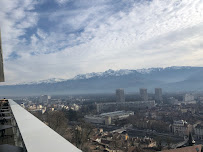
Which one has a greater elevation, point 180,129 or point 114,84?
point 114,84

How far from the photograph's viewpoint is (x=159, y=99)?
62875mm

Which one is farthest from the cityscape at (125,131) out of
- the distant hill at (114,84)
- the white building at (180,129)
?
the distant hill at (114,84)


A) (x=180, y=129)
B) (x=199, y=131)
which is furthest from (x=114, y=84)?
(x=199, y=131)

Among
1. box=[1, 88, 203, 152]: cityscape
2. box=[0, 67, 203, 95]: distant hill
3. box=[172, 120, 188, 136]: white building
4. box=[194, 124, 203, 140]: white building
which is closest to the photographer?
box=[1, 88, 203, 152]: cityscape

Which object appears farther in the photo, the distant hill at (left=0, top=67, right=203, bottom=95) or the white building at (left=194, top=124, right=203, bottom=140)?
the distant hill at (left=0, top=67, right=203, bottom=95)

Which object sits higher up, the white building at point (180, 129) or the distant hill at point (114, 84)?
the distant hill at point (114, 84)

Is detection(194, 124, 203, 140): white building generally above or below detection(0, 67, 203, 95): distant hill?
below

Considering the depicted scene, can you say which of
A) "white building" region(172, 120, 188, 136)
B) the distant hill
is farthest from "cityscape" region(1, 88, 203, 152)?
the distant hill

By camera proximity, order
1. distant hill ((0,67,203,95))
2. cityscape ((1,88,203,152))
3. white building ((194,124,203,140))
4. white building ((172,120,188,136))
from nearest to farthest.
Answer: cityscape ((1,88,203,152))
white building ((194,124,203,140))
white building ((172,120,188,136))
distant hill ((0,67,203,95))

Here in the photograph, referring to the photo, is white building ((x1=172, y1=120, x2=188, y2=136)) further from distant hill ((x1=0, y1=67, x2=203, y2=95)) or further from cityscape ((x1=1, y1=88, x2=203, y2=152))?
distant hill ((x1=0, y1=67, x2=203, y2=95))

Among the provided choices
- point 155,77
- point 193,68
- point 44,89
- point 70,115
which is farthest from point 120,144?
point 193,68

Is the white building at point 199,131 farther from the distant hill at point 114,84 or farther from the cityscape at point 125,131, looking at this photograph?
the distant hill at point 114,84

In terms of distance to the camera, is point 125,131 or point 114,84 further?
point 114,84

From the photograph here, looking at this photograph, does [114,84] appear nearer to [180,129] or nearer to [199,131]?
[180,129]
